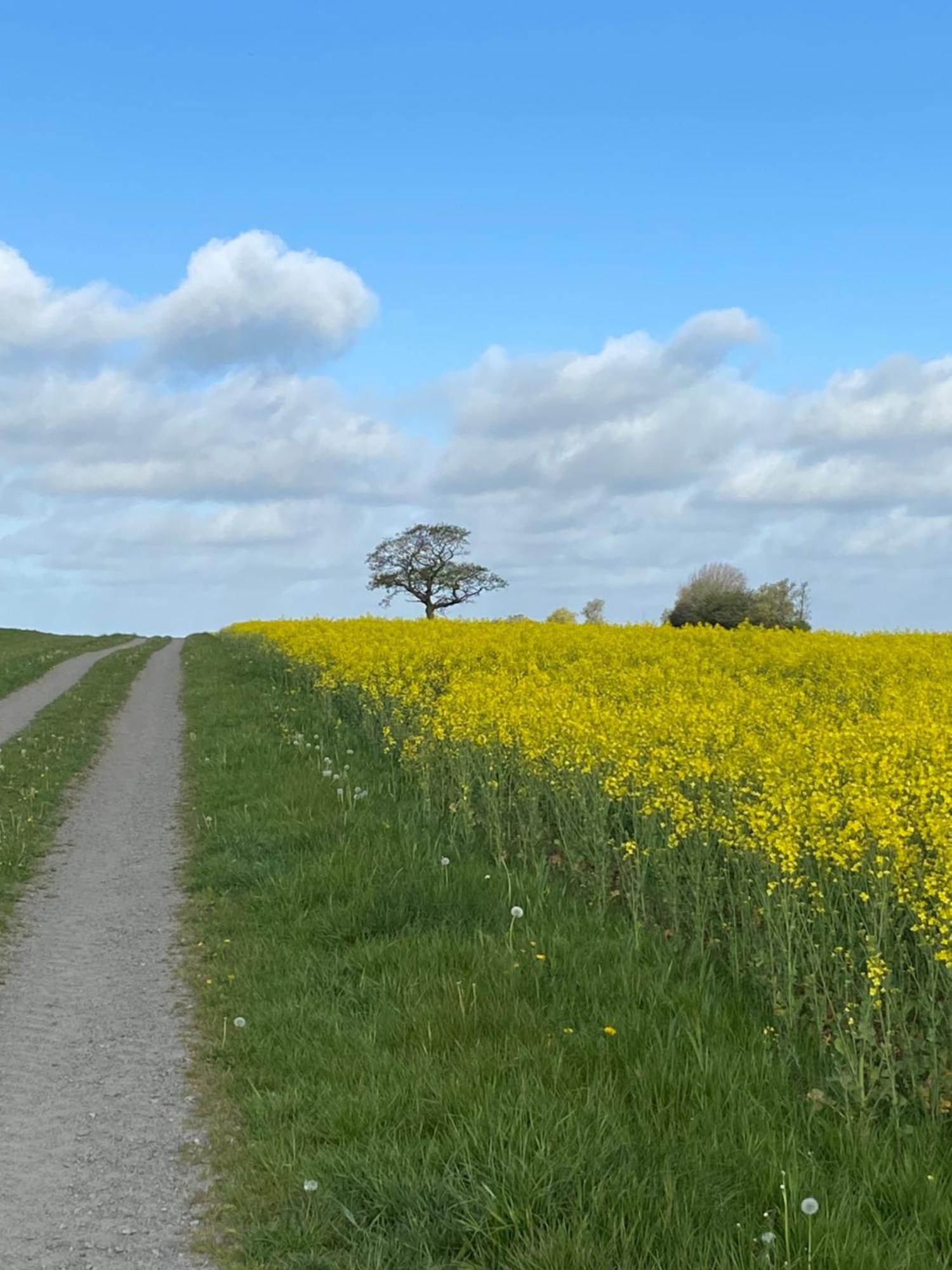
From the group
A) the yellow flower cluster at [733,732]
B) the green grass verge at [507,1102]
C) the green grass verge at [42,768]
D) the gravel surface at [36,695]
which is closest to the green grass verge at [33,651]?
the gravel surface at [36,695]

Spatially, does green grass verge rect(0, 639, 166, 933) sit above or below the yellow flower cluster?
below

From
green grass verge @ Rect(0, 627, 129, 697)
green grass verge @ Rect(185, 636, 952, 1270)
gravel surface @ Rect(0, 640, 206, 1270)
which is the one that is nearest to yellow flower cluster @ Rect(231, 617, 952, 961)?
green grass verge @ Rect(185, 636, 952, 1270)

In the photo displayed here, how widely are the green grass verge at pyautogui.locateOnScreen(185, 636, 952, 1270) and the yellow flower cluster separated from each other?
45.1 inches

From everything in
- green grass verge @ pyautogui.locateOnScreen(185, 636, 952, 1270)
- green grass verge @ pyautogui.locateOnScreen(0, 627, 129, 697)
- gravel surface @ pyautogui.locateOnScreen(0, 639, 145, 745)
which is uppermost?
green grass verge @ pyautogui.locateOnScreen(0, 627, 129, 697)

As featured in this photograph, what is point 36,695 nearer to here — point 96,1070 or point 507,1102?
point 96,1070

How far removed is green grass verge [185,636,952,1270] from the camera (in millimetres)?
3996

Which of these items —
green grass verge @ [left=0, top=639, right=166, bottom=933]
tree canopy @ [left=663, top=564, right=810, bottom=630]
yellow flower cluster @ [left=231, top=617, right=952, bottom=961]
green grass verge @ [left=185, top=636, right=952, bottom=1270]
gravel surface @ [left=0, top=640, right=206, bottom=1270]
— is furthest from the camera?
tree canopy @ [left=663, top=564, right=810, bottom=630]

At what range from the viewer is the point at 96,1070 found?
6.05 metres

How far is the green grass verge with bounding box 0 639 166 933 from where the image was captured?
10.9 meters

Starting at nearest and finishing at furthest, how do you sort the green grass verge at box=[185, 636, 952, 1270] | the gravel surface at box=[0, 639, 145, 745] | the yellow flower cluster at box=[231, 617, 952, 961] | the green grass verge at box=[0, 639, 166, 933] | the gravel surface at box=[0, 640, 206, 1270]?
the green grass verge at box=[185, 636, 952, 1270] → the gravel surface at box=[0, 640, 206, 1270] → the yellow flower cluster at box=[231, 617, 952, 961] → the green grass verge at box=[0, 639, 166, 933] → the gravel surface at box=[0, 639, 145, 745]

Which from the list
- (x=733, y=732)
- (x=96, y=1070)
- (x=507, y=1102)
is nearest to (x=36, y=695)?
(x=733, y=732)

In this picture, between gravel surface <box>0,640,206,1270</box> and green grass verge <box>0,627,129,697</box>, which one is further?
green grass verge <box>0,627,129,697</box>

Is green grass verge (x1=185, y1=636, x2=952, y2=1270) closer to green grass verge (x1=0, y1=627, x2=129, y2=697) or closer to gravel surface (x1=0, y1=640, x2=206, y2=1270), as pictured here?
gravel surface (x1=0, y1=640, x2=206, y2=1270)

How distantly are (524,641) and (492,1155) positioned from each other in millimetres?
23004
